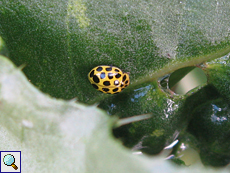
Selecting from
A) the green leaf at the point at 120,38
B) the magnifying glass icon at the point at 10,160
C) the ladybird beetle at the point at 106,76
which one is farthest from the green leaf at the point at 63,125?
the ladybird beetle at the point at 106,76

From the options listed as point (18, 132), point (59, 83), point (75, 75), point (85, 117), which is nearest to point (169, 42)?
point (75, 75)

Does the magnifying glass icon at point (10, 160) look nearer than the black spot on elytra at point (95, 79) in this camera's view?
Yes

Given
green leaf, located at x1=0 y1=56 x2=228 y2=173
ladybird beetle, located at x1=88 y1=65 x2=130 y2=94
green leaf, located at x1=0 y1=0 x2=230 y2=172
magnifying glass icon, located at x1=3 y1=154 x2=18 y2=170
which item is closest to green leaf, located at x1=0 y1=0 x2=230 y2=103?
green leaf, located at x1=0 y1=0 x2=230 y2=172

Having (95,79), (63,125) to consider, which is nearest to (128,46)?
(95,79)

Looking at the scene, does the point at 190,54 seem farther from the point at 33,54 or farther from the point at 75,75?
the point at 33,54

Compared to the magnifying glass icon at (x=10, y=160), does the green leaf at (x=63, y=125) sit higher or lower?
higher

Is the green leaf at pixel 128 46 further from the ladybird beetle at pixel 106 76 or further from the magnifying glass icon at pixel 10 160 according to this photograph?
the magnifying glass icon at pixel 10 160

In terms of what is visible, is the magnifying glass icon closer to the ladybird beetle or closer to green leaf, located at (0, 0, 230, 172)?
green leaf, located at (0, 0, 230, 172)

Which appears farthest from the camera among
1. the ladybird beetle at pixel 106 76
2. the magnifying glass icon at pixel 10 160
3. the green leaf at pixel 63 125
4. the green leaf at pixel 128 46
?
the ladybird beetle at pixel 106 76

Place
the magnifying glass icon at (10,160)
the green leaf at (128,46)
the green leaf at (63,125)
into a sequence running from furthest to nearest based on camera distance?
the green leaf at (128,46) < the magnifying glass icon at (10,160) < the green leaf at (63,125)
